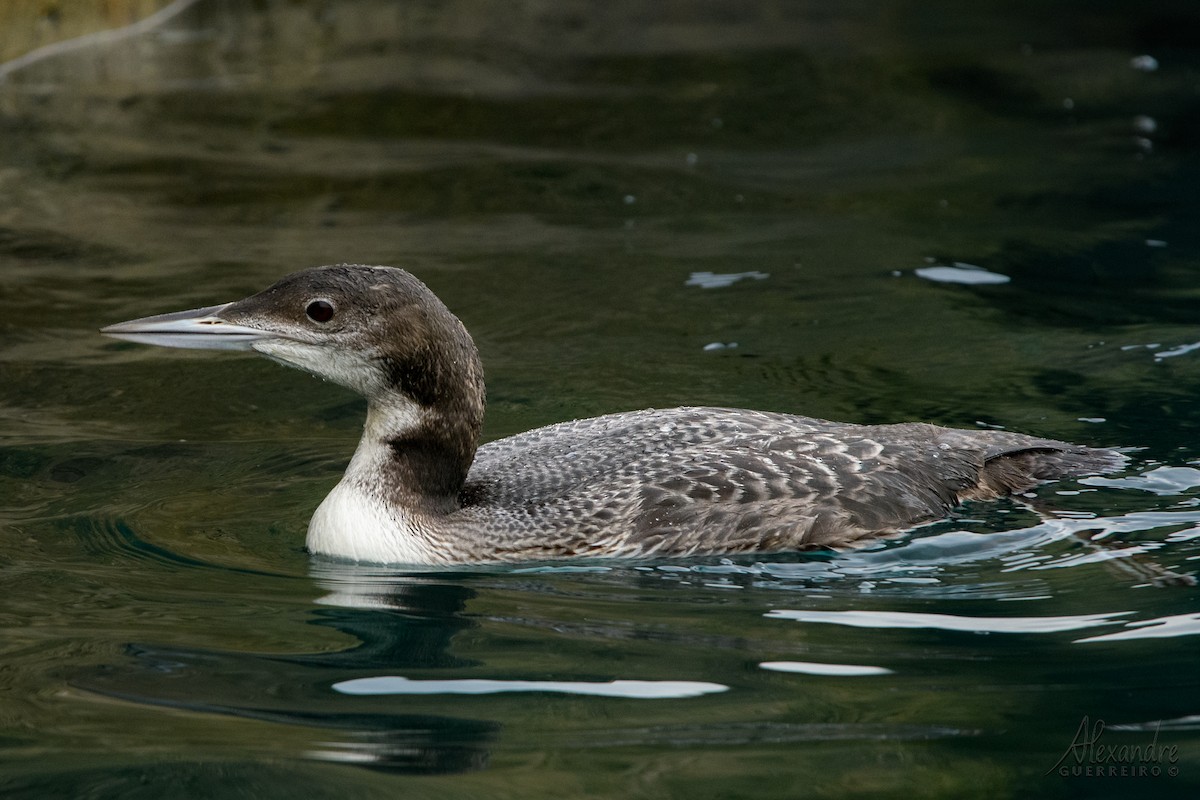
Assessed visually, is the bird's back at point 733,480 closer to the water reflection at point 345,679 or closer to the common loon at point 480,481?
the common loon at point 480,481

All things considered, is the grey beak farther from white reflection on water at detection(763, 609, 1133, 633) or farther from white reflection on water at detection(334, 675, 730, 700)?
white reflection on water at detection(763, 609, 1133, 633)

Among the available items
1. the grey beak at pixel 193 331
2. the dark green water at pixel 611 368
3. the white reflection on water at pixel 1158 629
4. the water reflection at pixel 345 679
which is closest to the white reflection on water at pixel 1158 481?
the dark green water at pixel 611 368

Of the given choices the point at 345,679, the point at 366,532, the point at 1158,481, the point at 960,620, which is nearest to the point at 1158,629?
the point at 960,620

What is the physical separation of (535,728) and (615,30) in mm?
→ 11569

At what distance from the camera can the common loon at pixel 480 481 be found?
19.2 feet

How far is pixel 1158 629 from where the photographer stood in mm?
5109

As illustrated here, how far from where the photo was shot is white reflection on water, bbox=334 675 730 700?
182 inches

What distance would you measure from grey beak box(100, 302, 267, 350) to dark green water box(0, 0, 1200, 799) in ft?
2.59

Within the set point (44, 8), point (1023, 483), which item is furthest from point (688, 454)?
point (44, 8)

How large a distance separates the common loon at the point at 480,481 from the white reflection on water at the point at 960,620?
75cm

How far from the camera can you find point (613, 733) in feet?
14.3

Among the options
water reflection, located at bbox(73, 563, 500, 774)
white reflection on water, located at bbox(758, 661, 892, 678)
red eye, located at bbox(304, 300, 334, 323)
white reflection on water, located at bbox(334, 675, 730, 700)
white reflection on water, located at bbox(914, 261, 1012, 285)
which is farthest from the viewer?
white reflection on water, located at bbox(914, 261, 1012, 285)
